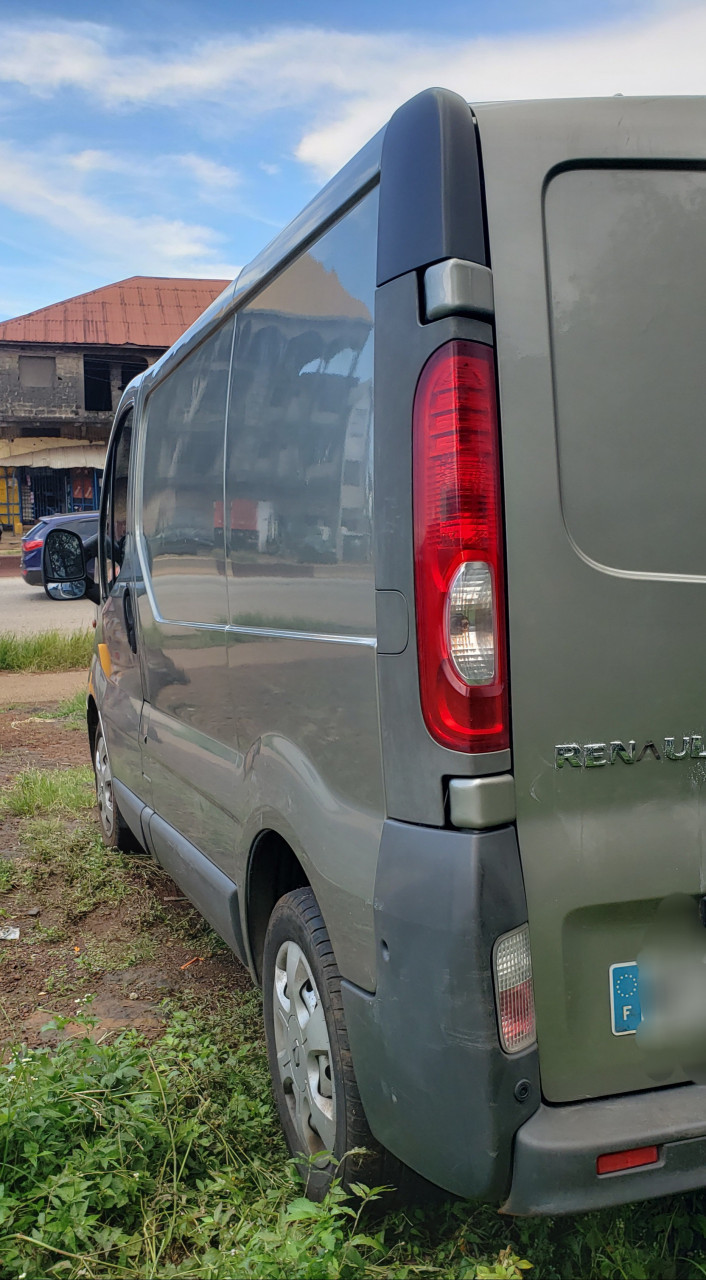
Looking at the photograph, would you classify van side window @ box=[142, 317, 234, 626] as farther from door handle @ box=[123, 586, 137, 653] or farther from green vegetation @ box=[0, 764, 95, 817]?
green vegetation @ box=[0, 764, 95, 817]

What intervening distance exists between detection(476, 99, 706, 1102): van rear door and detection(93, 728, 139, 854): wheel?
3376 mm

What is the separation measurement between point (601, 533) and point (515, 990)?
0.83 meters

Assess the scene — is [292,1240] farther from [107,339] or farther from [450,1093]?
[107,339]

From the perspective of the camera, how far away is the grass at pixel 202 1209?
6.79ft

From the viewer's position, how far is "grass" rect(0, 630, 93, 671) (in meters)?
11.7

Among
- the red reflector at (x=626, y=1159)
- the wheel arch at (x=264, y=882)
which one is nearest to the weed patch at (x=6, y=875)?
the wheel arch at (x=264, y=882)

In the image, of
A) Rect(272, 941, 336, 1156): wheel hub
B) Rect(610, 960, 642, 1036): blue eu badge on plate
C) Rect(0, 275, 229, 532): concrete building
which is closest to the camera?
Rect(610, 960, 642, 1036): blue eu badge on plate

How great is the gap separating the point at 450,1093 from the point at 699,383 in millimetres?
1366

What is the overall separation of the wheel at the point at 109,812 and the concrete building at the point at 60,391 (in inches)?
1284

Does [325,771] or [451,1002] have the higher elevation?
[325,771]

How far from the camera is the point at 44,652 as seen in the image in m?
11.8

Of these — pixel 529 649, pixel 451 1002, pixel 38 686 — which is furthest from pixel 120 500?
pixel 38 686

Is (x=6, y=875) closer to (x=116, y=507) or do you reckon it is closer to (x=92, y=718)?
(x=92, y=718)

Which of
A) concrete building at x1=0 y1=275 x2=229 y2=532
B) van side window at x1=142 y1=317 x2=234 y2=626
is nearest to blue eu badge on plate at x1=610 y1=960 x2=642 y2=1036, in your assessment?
van side window at x1=142 y1=317 x2=234 y2=626
